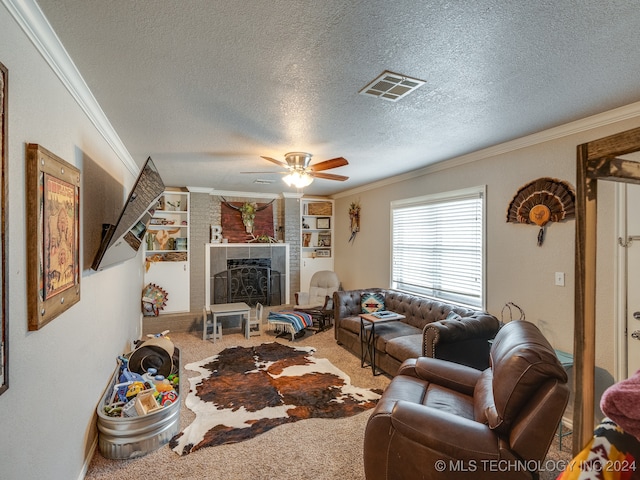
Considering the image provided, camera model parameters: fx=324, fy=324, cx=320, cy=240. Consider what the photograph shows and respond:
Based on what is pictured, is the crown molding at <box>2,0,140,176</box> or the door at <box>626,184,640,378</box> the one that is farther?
the door at <box>626,184,640,378</box>

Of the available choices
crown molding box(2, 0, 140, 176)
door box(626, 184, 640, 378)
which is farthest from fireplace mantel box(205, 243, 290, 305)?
door box(626, 184, 640, 378)

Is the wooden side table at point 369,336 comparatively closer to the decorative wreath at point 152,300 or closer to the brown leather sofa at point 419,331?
the brown leather sofa at point 419,331

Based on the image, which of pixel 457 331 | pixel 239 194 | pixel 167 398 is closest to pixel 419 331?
pixel 457 331

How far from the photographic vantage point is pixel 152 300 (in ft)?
17.5

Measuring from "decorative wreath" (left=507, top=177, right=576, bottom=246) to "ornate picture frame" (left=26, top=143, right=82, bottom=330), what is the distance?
11.5 ft

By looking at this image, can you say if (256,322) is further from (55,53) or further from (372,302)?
(55,53)

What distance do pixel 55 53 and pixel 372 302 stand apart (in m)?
4.01

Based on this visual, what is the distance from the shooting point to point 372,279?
566cm

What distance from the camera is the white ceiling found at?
1.38 m

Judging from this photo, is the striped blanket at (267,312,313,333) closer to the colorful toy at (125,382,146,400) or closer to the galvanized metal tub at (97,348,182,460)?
the colorful toy at (125,382,146,400)

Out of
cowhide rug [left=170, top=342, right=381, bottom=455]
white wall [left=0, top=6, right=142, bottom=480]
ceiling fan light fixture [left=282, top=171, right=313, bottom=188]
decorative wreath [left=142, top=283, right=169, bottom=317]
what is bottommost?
cowhide rug [left=170, top=342, right=381, bottom=455]

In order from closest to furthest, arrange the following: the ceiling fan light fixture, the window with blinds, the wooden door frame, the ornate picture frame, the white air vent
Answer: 1. the wooden door frame
2. the ornate picture frame
3. the white air vent
4. the ceiling fan light fixture
5. the window with blinds

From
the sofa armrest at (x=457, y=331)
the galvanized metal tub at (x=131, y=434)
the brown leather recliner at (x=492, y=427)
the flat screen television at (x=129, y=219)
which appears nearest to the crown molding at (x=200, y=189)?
the flat screen television at (x=129, y=219)

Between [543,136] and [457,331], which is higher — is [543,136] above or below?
above
